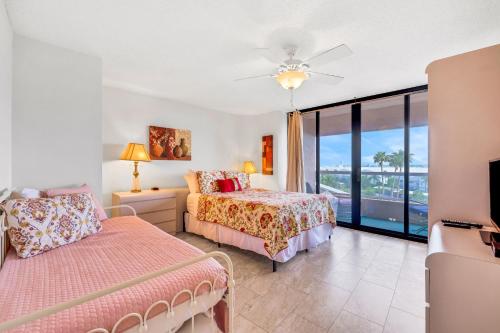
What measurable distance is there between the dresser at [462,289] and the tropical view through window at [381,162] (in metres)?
2.76

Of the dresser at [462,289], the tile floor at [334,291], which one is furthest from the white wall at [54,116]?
the dresser at [462,289]

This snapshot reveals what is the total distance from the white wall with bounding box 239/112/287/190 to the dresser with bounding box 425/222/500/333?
3.66 meters

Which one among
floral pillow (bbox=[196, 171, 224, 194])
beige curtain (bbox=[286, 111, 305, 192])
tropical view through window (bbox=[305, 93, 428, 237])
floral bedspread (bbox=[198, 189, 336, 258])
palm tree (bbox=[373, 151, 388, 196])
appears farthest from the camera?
beige curtain (bbox=[286, 111, 305, 192])

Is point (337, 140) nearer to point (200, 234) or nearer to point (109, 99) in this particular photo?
point (200, 234)

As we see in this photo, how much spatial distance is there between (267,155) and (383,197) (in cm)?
260

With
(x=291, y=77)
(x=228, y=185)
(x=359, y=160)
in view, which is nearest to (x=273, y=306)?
(x=291, y=77)

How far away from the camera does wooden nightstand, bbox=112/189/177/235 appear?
10.2ft

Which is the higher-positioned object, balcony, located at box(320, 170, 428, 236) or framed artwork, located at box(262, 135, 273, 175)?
framed artwork, located at box(262, 135, 273, 175)

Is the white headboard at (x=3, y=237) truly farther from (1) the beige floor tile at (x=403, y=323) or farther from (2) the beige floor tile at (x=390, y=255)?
(2) the beige floor tile at (x=390, y=255)

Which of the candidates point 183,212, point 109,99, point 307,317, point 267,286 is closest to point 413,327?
point 307,317

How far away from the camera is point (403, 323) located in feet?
5.39

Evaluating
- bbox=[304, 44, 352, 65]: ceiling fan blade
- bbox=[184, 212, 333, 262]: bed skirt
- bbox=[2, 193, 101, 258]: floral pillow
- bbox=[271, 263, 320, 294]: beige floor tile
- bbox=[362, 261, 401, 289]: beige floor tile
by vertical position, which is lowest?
bbox=[271, 263, 320, 294]: beige floor tile

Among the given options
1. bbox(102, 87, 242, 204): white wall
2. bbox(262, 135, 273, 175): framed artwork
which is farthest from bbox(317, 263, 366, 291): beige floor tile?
bbox(102, 87, 242, 204): white wall

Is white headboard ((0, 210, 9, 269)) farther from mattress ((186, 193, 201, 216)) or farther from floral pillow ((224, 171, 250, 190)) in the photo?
floral pillow ((224, 171, 250, 190))
